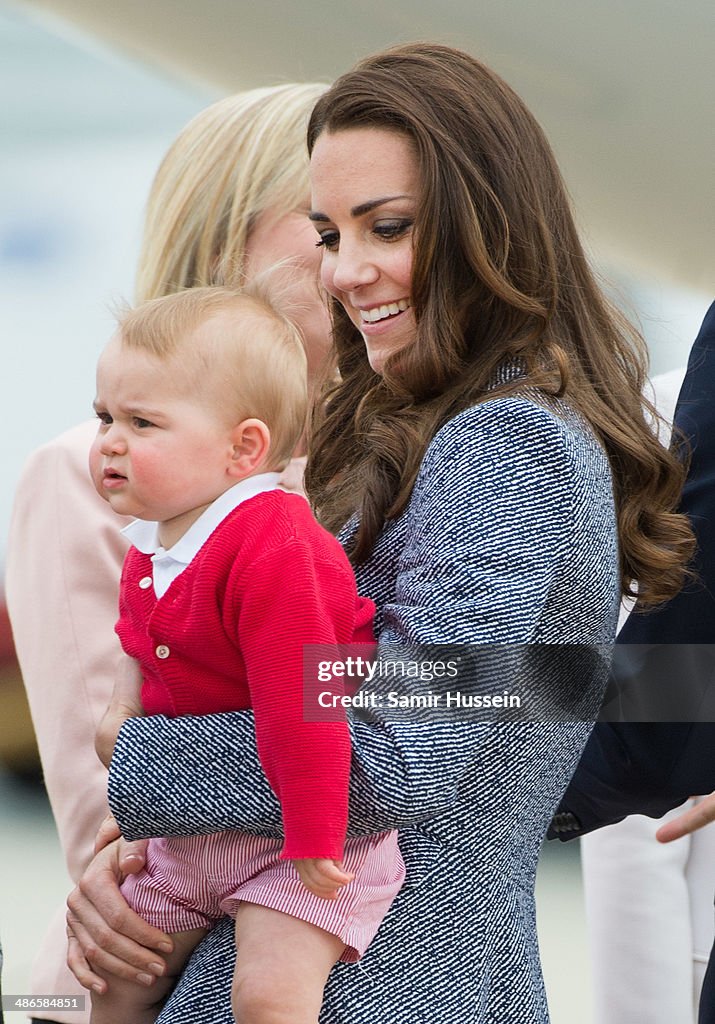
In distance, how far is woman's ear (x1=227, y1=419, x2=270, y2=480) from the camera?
111 cm

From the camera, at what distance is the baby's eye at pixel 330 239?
1.21 meters

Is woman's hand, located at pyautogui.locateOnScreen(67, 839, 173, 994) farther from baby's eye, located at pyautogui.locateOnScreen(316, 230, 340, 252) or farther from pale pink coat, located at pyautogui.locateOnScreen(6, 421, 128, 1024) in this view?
baby's eye, located at pyautogui.locateOnScreen(316, 230, 340, 252)

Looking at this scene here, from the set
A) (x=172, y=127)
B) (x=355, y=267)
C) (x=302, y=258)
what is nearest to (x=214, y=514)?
(x=355, y=267)

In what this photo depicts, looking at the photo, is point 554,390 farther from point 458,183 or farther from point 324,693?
point 324,693

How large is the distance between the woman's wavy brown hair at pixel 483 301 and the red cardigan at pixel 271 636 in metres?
0.12

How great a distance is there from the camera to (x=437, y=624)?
0.98 metres

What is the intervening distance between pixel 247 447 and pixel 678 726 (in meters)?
0.61

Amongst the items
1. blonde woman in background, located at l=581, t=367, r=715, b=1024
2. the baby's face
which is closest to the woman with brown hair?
the baby's face

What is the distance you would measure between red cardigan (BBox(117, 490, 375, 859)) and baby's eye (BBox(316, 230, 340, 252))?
274mm

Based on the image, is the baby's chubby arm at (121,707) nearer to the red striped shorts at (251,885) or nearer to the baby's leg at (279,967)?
the red striped shorts at (251,885)

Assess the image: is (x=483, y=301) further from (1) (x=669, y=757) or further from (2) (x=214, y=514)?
(1) (x=669, y=757)

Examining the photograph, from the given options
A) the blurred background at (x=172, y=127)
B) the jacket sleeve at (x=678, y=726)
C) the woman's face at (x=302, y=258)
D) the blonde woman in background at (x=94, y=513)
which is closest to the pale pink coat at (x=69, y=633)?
the blonde woman in background at (x=94, y=513)

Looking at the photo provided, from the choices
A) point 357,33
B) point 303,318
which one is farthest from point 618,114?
point 303,318

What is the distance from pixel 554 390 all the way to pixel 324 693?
333 millimetres
